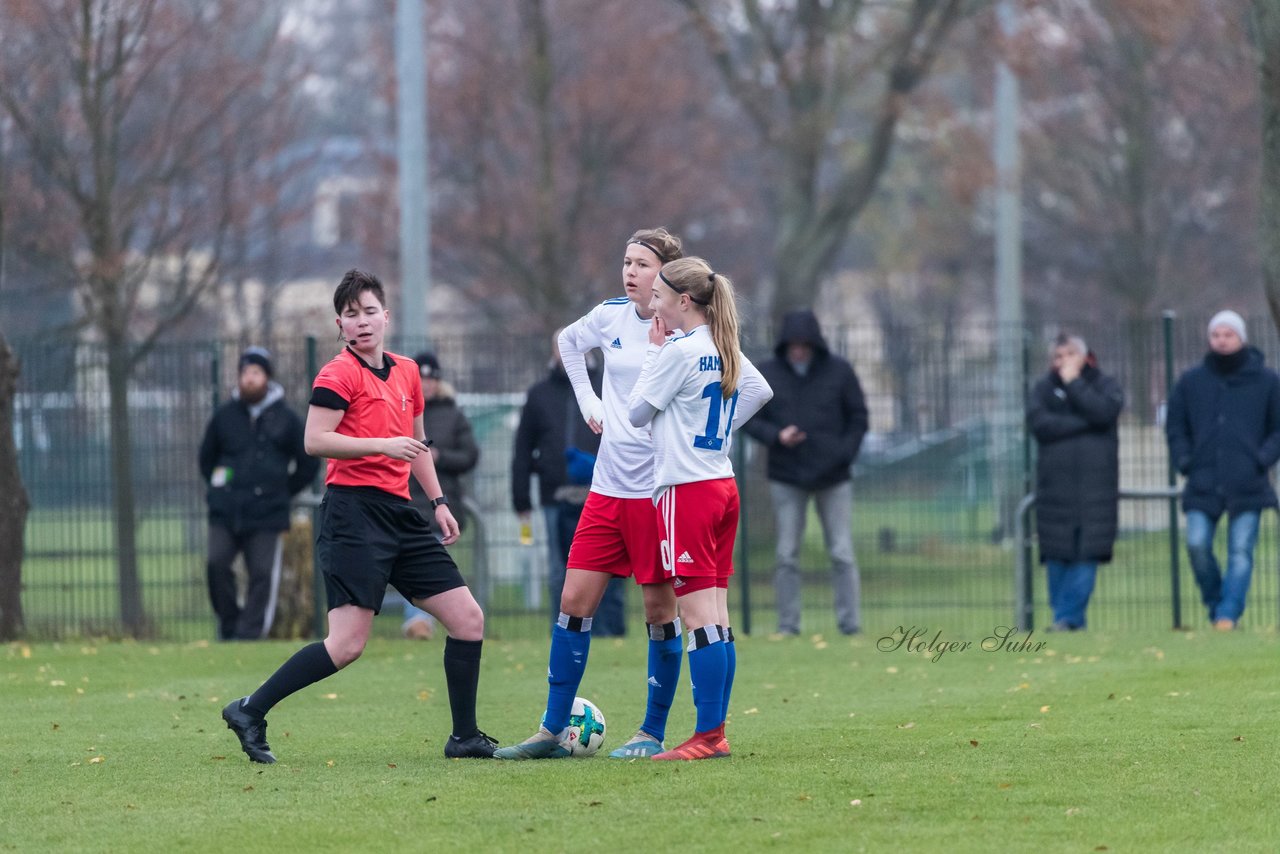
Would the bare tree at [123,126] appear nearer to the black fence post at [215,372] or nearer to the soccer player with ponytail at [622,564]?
the black fence post at [215,372]

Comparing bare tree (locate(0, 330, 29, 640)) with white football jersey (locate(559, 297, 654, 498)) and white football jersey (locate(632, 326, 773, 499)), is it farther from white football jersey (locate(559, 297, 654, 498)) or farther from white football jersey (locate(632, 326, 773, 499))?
white football jersey (locate(632, 326, 773, 499))

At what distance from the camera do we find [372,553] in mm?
7309

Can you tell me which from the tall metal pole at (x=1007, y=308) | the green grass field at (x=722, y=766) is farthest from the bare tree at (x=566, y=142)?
the green grass field at (x=722, y=766)

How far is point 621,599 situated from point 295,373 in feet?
10.7

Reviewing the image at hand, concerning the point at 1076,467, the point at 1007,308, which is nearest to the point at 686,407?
the point at 1076,467

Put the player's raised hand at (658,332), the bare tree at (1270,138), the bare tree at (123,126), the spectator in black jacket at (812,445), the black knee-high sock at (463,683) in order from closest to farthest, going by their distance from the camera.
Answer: the player's raised hand at (658,332) < the black knee-high sock at (463,683) < the bare tree at (1270,138) < the spectator in black jacket at (812,445) < the bare tree at (123,126)

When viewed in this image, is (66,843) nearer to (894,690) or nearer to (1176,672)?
(894,690)

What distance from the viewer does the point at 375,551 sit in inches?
288

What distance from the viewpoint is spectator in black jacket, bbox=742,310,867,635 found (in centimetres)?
1323

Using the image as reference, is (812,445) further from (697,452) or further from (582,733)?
(697,452)

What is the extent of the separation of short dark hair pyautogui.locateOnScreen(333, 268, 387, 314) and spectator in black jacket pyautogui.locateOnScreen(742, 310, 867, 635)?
5.99 meters

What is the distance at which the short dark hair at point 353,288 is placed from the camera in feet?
24.3

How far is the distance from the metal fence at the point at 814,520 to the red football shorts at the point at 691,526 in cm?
710

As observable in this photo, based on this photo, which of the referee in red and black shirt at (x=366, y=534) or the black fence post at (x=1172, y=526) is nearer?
the referee in red and black shirt at (x=366, y=534)
